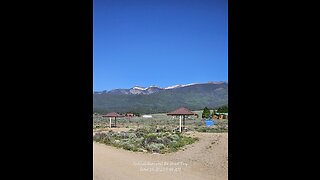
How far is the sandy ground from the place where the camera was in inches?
233

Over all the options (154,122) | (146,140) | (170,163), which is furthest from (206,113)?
(170,163)

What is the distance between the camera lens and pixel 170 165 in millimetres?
6570

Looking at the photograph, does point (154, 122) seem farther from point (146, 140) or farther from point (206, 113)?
point (146, 140)

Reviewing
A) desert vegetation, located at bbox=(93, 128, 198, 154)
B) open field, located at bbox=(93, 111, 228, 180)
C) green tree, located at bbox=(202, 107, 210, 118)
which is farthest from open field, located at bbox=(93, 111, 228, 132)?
open field, located at bbox=(93, 111, 228, 180)

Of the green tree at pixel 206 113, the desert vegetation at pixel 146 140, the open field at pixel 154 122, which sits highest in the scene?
the green tree at pixel 206 113

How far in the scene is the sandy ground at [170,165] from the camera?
5.91 m

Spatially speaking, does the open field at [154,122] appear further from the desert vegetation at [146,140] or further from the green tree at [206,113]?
the desert vegetation at [146,140]

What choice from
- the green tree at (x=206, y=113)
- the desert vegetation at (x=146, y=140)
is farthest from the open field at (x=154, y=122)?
the desert vegetation at (x=146, y=140)

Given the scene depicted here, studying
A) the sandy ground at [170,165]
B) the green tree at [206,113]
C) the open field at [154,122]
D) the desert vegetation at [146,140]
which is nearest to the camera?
the sandy ground at [170,165]

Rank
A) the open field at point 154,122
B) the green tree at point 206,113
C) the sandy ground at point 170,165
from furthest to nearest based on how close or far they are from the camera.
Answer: the open field at point 154,122
the green tree at point 206,113
the sandy ground at point 170,165
